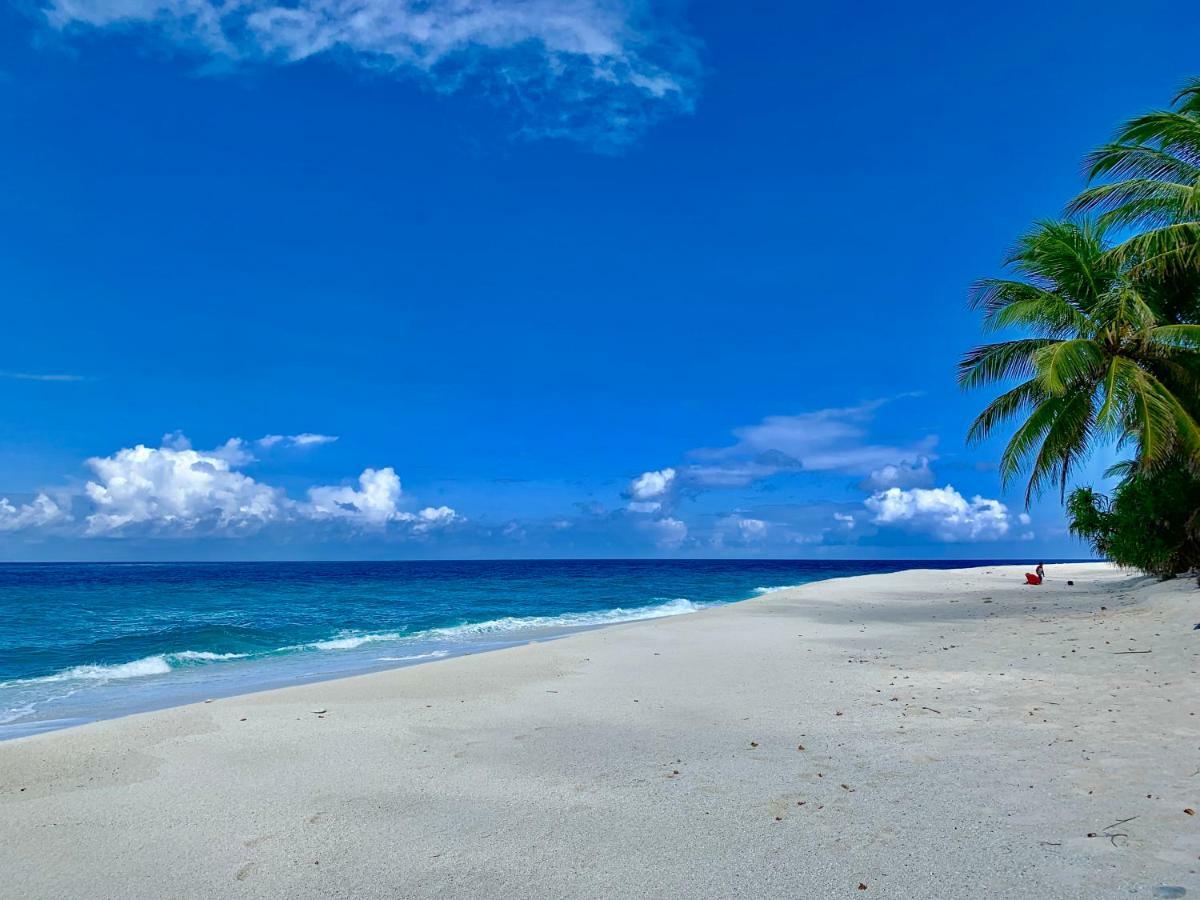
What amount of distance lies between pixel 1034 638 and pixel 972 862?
9.67m

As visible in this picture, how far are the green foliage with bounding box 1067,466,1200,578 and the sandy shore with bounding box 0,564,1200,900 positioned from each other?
28.7ft

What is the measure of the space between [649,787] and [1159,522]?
1772 cm

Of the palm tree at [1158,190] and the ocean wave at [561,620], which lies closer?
the palm tree at [1158,190]

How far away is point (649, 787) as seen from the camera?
5.47 metres

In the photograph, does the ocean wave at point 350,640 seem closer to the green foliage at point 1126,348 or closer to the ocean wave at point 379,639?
the ocean wave at point 379,639

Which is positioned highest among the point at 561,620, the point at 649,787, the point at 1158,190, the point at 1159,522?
the point at 1158,190

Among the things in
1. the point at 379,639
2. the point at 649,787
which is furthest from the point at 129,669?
the point at 649,787

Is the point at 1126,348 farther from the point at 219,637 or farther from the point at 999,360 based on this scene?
the point at 219,637

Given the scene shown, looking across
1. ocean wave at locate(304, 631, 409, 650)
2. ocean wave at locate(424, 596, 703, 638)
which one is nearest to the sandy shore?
ocean wave at locate(304, 631, 409, 650)

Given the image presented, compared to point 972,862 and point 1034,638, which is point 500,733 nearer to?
point 972,862

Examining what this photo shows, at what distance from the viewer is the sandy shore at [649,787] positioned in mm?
4043

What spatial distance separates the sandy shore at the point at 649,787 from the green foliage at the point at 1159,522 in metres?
8.76

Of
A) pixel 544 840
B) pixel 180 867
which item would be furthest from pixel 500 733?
pixel 180 867

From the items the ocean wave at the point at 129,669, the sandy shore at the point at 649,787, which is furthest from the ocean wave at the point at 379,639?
the sandy shore at the point at 649,787
